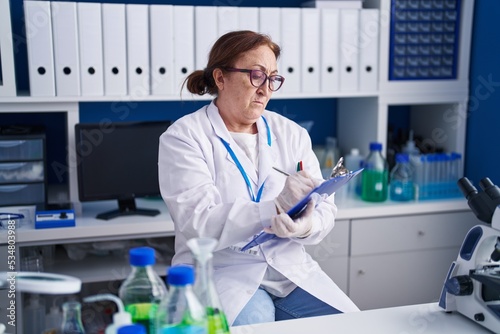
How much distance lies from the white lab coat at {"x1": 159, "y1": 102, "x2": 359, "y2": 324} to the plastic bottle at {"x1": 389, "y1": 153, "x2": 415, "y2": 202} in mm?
882

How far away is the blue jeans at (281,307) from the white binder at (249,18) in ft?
3.99

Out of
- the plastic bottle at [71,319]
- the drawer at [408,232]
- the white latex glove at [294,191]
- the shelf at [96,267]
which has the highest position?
the white latex glove at [294,191]

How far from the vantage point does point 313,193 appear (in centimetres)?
141

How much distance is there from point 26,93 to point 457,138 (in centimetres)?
193

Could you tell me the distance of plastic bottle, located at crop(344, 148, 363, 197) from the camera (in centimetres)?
276

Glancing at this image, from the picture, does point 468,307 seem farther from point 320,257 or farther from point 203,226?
point 320,257

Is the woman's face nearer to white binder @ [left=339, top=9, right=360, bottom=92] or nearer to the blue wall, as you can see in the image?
white binder @ [left=339, top=9, right=360, bottom=92]

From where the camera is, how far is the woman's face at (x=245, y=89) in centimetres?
176

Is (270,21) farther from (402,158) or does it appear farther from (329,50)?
(402,158)

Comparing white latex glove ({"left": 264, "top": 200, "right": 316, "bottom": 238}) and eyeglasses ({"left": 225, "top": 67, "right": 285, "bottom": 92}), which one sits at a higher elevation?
eyeglasses ({"left": 225, "top": 67, "right": 285, "bottom": 92})

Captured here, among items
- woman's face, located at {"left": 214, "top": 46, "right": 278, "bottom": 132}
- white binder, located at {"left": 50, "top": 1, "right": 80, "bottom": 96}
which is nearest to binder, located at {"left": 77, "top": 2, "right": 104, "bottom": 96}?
white binder, located at {"left": 50, "top": 1, "right": 80, "bottom": 96}

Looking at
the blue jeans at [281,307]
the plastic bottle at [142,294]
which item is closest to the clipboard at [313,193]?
the blue jeans at [281,307]

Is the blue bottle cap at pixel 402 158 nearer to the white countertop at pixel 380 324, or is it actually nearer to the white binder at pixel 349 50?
the white binder at pixel 349 50

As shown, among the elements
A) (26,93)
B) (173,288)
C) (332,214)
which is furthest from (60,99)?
(173,288)
